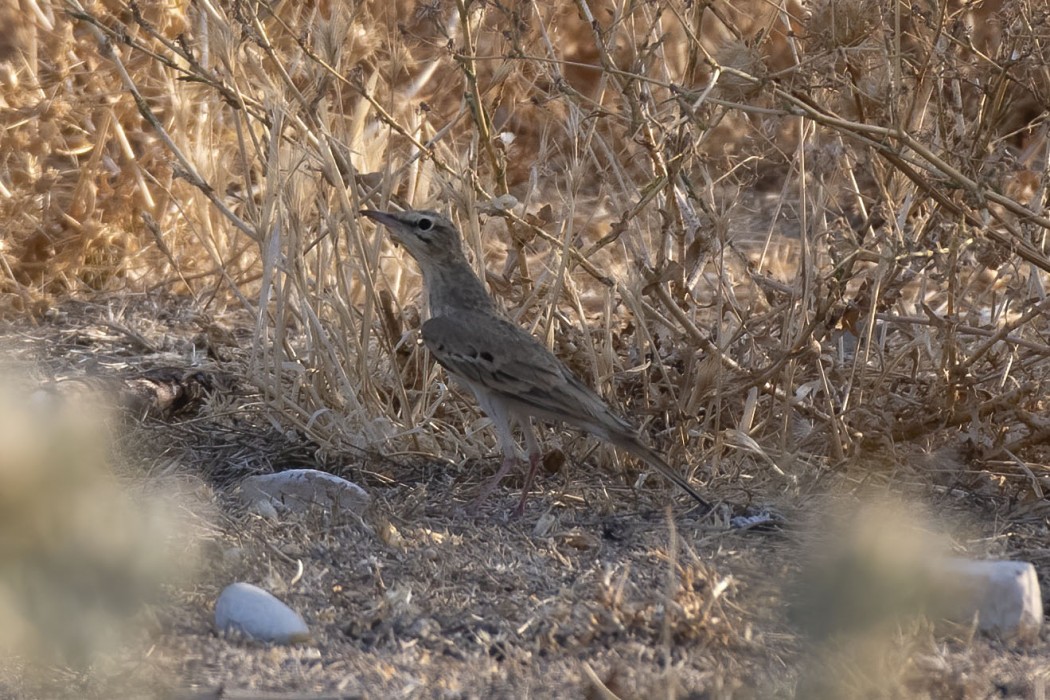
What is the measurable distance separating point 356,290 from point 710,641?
295 cm

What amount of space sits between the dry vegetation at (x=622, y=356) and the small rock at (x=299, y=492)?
0.11 meters

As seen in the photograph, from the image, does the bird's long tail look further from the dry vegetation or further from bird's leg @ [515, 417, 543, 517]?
bird's leg @ [515, 417, 543, 517]

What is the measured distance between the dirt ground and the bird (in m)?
0.19

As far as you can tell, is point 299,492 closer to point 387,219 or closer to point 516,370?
point 516,370

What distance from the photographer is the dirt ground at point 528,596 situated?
282cm

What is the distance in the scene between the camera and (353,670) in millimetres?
2973

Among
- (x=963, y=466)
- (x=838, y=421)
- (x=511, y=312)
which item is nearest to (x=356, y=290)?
(x=511, y=312)

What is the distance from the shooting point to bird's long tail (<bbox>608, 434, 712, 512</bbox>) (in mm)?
4195

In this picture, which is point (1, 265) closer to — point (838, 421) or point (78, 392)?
point (78, 392)

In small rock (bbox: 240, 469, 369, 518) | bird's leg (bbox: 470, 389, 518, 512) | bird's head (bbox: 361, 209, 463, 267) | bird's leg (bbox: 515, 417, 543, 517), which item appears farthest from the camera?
bird's head (bbox: 361, 209, 463, 267)

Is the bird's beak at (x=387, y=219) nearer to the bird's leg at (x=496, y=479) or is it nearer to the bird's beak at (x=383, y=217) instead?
the bird's beak at (x=383, y=217)

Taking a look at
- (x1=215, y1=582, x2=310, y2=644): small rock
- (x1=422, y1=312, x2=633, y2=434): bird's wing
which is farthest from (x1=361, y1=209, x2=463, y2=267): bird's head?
(x1=215, y1=582, x2=310, y2=644): small rock

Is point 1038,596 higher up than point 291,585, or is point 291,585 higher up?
point 1038,596

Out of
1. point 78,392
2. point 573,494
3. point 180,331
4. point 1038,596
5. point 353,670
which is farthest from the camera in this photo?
point 180,331
